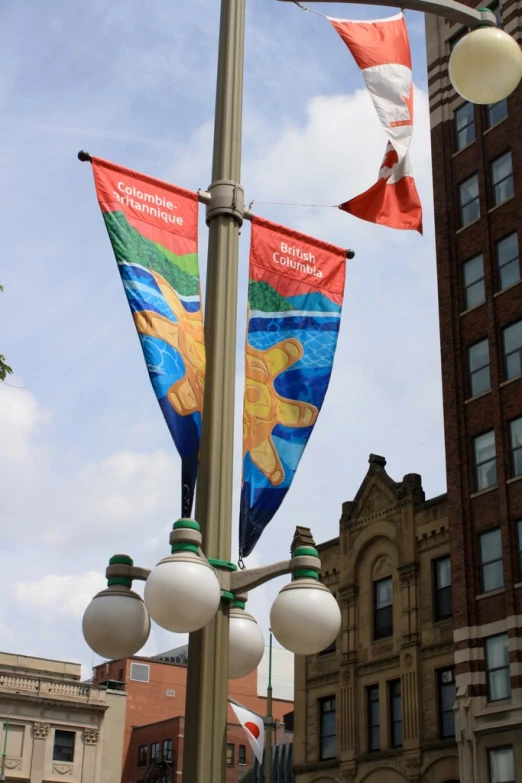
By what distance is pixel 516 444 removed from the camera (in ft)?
116

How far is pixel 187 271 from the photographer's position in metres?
9.41

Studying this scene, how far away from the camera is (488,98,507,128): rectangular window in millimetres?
40281

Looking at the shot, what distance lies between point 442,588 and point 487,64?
30.5 meters

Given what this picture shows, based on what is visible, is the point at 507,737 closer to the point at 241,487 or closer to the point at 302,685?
the point at 302,685

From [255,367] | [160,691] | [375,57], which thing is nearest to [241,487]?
[255,367]

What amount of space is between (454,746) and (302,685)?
1049cm

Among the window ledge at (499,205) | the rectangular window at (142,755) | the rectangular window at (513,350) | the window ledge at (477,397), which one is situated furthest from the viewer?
the rectangular window at (142,755)

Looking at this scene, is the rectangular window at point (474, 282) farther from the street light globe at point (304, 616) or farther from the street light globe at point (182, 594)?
the street light globe at point (182, 594)

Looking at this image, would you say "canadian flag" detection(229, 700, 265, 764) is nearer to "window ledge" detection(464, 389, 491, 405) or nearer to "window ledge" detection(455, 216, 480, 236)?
"window ledge" detection(464, 389, 491, 405)

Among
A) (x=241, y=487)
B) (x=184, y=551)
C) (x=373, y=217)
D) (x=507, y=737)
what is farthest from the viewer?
(x=507, y=737)

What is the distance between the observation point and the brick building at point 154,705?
74375mm

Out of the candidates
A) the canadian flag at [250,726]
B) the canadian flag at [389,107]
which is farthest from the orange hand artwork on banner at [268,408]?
the canadian flag at [250,726]

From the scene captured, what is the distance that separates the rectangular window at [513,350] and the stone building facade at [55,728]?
1564 inches

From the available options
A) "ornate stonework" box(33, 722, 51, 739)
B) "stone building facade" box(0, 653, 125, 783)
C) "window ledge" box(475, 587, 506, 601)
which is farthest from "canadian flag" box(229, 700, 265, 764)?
"ornate stonework" box(33, 722, 51, 739)
